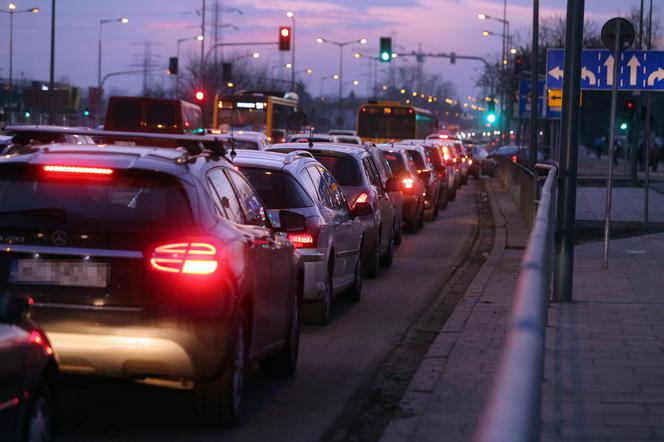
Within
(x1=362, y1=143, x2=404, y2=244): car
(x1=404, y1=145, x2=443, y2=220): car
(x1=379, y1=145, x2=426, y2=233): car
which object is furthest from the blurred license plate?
(x1=404, y1=145, x2=443, y2=220): car

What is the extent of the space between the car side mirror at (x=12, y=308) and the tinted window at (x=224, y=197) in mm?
2364

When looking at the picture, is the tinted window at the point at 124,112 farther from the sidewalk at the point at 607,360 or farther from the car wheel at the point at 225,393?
the car wheel at the point at 225,393

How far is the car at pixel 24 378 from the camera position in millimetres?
5477

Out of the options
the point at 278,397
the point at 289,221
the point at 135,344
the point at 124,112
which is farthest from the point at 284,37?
the point at 135,344

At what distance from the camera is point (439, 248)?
2283cm

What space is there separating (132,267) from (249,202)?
1870mm

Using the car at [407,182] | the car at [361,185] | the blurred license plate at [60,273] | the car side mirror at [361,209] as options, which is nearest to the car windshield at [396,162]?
the car at [407,182]

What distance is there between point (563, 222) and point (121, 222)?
7233mm

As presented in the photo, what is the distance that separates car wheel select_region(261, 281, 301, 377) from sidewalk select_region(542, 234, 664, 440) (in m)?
1.84

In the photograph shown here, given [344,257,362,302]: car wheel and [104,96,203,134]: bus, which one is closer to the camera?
[344,257,362,302]: car wheel

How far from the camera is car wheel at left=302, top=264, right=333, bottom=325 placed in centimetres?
1223

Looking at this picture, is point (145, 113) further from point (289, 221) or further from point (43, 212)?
point (43, 212)

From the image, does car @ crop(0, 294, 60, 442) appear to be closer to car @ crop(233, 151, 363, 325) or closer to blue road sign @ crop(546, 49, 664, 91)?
car @ crop(233, 151, 363, 325)

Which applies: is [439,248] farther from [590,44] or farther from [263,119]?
[590,44]
